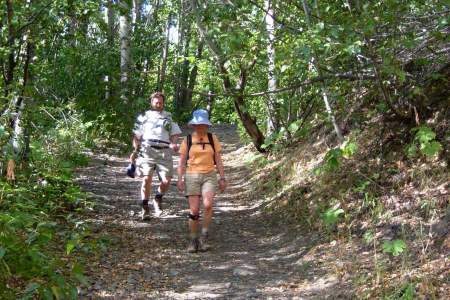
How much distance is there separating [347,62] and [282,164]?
370 cm

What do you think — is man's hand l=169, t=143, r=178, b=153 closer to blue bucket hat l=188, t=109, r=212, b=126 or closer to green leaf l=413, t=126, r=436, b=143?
blue bucket hat l=188, t=109, r=212, b=126

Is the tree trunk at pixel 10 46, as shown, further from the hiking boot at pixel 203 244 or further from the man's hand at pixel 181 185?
the hiking boot at pixel 203 244

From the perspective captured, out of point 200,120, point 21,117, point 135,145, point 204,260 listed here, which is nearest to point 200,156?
point 200,120

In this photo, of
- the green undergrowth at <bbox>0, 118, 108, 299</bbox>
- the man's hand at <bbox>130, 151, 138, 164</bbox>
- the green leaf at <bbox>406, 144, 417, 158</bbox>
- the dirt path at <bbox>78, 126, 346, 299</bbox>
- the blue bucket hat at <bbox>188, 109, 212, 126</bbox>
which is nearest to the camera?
the green undergrowth at <bbox>0, 118, 108, 299</bbox>

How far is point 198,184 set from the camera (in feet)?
22.1

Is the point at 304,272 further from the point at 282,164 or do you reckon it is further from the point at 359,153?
the point at 282,164

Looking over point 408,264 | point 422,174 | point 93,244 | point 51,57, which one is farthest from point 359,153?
point 51,57

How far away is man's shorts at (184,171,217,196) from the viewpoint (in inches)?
265

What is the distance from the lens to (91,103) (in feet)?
22.0

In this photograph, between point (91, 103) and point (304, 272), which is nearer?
point (304, 272)

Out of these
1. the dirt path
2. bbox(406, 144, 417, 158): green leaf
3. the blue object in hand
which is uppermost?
bbox(406, 144, 417, 158): green leaf

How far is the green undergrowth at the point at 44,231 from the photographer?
358 cm

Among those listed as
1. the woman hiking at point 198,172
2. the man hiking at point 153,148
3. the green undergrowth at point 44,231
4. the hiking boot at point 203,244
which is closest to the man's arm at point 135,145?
the man hiking at point 153,148


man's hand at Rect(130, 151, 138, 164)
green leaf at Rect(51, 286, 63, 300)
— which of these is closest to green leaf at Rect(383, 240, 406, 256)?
green leaf at Rect(51, 286, 63, 300)
